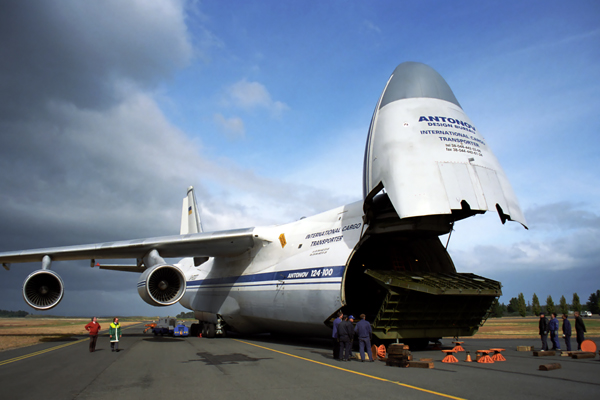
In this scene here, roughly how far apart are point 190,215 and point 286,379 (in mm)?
20446

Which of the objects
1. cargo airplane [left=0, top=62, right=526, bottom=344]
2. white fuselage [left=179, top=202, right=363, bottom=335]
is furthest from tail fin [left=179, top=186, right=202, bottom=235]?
cargo airplane [left=0, top=62, right=526, bottom=344]

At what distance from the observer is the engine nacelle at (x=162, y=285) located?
16188 mm

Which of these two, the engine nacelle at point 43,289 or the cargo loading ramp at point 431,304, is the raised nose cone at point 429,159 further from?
the engine nacelle at point 43,289

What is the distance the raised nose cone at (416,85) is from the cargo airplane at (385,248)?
0.04 m

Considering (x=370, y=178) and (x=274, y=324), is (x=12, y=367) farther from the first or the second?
(x=370, y=178)

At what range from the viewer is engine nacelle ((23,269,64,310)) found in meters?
17.1

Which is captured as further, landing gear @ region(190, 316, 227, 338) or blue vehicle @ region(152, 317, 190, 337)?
blue vehicle @ region(152, 317, 190, 337)

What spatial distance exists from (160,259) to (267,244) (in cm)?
456

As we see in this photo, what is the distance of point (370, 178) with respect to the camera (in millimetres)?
11984

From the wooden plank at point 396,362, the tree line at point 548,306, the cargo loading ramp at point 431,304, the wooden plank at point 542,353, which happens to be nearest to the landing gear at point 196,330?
the cargo loading ramp at point 431,304

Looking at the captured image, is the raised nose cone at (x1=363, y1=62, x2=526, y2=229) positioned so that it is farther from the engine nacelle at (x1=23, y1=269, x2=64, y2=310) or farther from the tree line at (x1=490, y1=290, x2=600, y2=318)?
the tree line at (x1=490, y1=290, x2=600, y2=318)

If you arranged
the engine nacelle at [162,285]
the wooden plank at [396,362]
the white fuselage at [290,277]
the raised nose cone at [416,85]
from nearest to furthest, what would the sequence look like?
the wooden plank at [396,362] → the raised nose cone at [416,85] → the white fuselage at [290,277] → the engine nacelle at [162,285]

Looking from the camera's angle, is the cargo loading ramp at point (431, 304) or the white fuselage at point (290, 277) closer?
the cargo loading ramp at point (431, 304)

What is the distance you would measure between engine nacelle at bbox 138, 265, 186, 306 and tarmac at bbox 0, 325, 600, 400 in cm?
479
